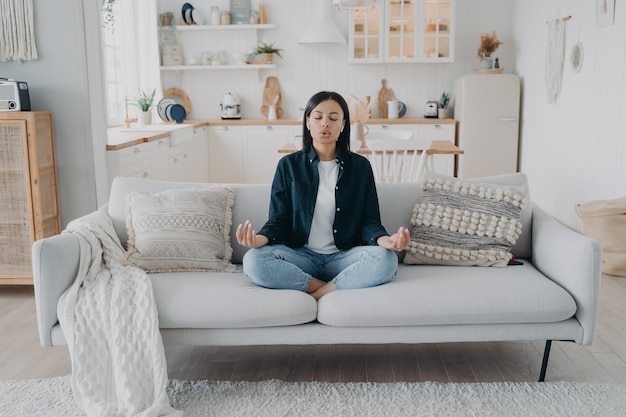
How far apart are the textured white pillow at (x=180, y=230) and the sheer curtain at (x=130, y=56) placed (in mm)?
3598

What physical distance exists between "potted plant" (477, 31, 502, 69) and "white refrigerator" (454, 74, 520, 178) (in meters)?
0.29

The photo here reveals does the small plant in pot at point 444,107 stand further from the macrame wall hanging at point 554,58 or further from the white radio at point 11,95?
the white radio at point 11,95

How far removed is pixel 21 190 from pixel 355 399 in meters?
2.30

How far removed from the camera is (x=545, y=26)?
6.19 meters

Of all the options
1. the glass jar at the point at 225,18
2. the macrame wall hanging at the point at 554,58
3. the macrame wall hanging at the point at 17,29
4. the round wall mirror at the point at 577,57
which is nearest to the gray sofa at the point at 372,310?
the macrame wall hanging at the point at 17,29

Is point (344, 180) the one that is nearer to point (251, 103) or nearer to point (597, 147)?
point (597, 147)

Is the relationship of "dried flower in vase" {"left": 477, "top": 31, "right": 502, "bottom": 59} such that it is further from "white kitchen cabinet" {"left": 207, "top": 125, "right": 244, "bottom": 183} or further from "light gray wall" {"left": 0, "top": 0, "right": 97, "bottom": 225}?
"light gray wall" {"left": 0, "top": 0, "right": 97, "bottom": 225}

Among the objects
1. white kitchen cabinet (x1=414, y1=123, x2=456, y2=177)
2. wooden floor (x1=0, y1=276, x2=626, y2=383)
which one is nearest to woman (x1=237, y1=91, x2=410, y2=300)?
wooden floor (x1=0, y1=276, x2=626, y2=383)

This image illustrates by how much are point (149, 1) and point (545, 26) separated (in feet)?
13.2

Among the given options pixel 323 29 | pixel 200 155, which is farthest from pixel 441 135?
pixel 200 155

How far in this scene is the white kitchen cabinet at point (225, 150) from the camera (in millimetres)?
7289

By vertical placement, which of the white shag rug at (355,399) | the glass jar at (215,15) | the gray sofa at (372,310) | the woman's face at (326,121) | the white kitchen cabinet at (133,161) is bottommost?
the white shag rug at (355,399)

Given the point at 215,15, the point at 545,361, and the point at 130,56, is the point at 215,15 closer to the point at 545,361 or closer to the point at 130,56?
the point at 130,56

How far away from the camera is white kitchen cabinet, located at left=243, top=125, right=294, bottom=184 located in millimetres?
7250
